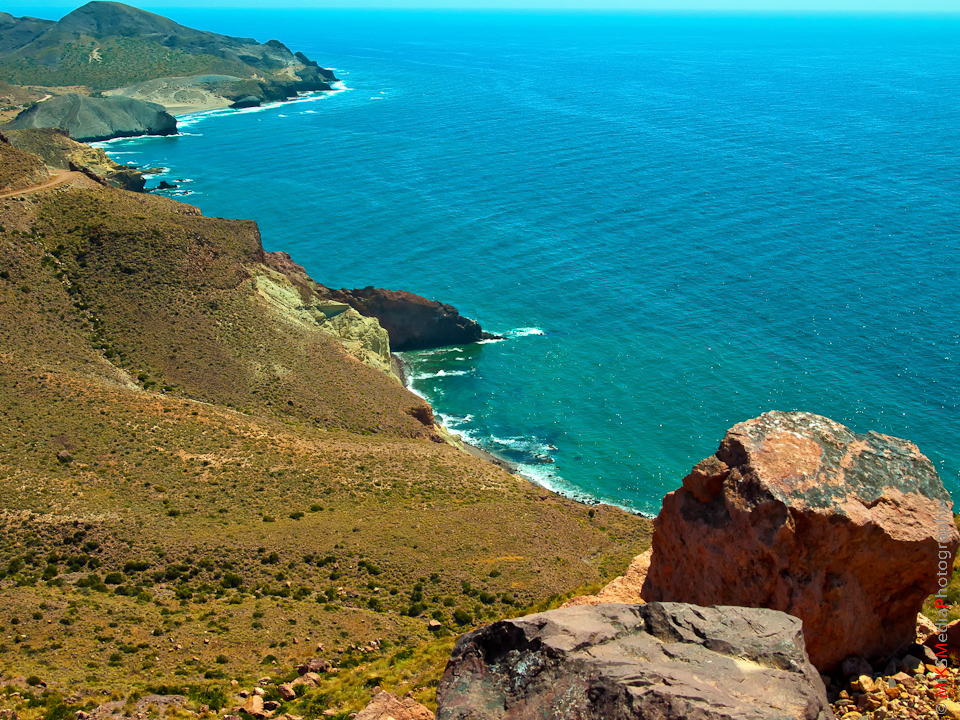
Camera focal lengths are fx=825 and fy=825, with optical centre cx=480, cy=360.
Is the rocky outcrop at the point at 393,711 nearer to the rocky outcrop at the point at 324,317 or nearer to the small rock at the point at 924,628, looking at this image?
the small rock at the point at 924,628

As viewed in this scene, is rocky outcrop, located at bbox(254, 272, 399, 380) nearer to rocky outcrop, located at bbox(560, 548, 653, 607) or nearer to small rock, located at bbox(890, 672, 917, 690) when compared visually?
rocky outcrop, located at bbox(560, 548, 653, 607)

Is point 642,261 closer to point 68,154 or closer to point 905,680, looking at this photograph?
point 68,154

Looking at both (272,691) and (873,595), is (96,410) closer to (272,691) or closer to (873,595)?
(272,691)

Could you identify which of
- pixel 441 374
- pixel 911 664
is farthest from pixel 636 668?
pixel 441 374

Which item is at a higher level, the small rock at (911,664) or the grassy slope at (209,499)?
the small rock at (911,664)

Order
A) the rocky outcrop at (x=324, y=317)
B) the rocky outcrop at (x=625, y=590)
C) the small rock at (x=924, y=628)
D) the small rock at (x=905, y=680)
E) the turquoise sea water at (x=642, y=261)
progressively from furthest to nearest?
the rocky outcrop at (x=324, y=317) → the turquoise sea water at (x=642, y=261) → the rocky outcrop at (x=625, y=590) → the small rock at (x=924, y=628) → the small rock at (x=905, y=680)

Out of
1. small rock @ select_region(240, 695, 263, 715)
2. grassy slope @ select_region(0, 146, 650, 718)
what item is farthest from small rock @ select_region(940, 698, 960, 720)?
small rock @ select_region(240, 695, 263, 715)

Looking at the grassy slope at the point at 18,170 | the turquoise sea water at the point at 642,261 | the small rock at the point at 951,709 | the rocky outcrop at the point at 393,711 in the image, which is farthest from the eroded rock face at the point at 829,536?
the grassy slope at the point at 18,170
